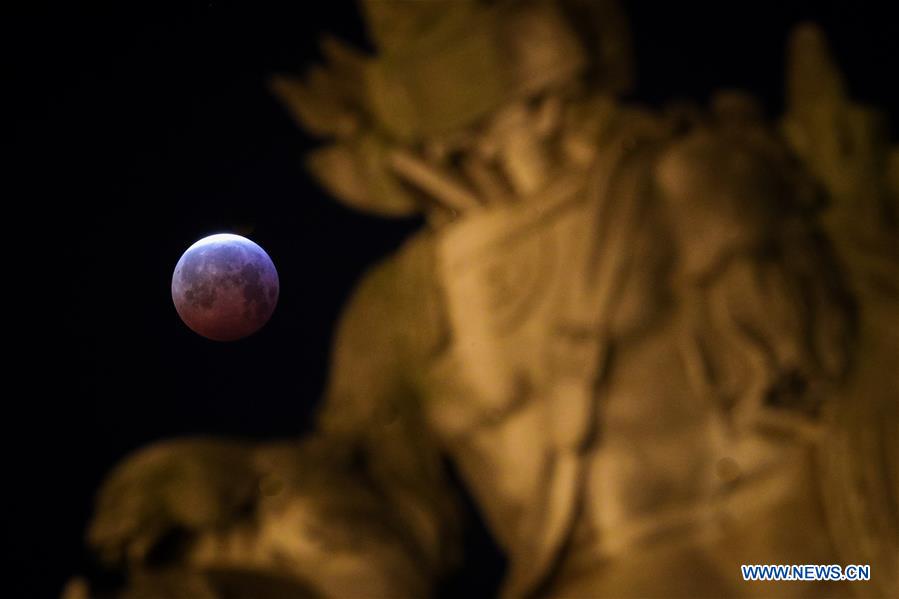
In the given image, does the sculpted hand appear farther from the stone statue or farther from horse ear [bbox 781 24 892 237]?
horse ear [bbox 781 24 892 237]

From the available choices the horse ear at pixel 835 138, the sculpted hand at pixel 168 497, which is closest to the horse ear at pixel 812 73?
the horse ear at pixel 835 138

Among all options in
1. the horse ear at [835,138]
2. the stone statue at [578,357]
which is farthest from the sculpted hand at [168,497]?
the horse ear at [835,138]

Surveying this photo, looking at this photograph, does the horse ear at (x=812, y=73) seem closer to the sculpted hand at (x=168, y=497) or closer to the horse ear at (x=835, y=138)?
the horse ear at (x=835, y=138)

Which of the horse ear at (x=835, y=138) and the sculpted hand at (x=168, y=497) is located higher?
the sculpted hand at (x=168, y=497)

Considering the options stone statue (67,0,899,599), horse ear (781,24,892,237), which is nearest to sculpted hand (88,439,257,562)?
stone statue (67,0,899,599)

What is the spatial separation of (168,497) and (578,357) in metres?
0.74

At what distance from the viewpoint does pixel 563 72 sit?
3270 mm

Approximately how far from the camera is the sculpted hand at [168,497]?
123 inches

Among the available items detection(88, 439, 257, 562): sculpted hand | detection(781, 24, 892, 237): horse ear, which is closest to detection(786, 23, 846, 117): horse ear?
detection(781, 24, 892, 237): horse ear

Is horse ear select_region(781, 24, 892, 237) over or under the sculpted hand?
under

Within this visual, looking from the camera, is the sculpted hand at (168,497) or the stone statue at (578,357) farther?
the sculpted hand at (168,497)

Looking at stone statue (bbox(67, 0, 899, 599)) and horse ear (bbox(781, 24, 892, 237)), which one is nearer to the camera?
stone statue (bbox(67, 0, 899, 599))

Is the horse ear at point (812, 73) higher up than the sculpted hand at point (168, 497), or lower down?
lower down

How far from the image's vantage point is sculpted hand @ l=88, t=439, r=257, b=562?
3.12 metres
